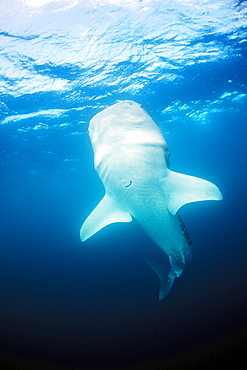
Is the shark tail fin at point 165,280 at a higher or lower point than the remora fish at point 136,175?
lower

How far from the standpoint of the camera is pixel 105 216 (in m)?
4.30

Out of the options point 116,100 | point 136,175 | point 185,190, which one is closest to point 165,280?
point 185,190

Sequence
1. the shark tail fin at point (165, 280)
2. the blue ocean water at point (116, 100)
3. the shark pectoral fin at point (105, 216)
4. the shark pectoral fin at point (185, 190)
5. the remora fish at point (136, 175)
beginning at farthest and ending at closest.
→ the blue ocean water at point (116, 100), the shark tail fin at point (165, 280), the shark pectoral fin at point (105, 216), the shark pectoral fin at point (185, 190), the remora fish at point (136, 175)

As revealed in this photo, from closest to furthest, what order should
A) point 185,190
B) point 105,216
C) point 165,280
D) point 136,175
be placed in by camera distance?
point 136,175 < point 185,190 < point 105,216 < point 165,280

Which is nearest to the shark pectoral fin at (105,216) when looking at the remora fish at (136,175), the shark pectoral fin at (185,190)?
the remora fish at (136,175)

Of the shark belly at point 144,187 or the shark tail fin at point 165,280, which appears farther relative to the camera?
the shark tail fin at point 165,280

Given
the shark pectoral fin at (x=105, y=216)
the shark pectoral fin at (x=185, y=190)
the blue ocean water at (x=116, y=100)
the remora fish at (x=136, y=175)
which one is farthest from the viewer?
the blue ocean water at (x=116, y=100)

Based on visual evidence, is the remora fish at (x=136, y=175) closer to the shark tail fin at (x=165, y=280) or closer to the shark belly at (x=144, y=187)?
the shark belly at (x=144, y=187)

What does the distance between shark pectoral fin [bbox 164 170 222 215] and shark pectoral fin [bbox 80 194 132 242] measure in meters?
0.87

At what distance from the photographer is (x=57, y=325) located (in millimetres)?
13750

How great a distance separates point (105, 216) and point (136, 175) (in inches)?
45.6

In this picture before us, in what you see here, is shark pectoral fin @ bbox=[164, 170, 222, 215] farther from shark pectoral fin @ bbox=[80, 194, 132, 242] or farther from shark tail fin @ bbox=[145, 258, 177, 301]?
shark tail fin @ bbox=[145, 258, 177, 301]

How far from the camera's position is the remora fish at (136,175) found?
11.2 ft

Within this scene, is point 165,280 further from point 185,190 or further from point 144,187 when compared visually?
point 144,187
